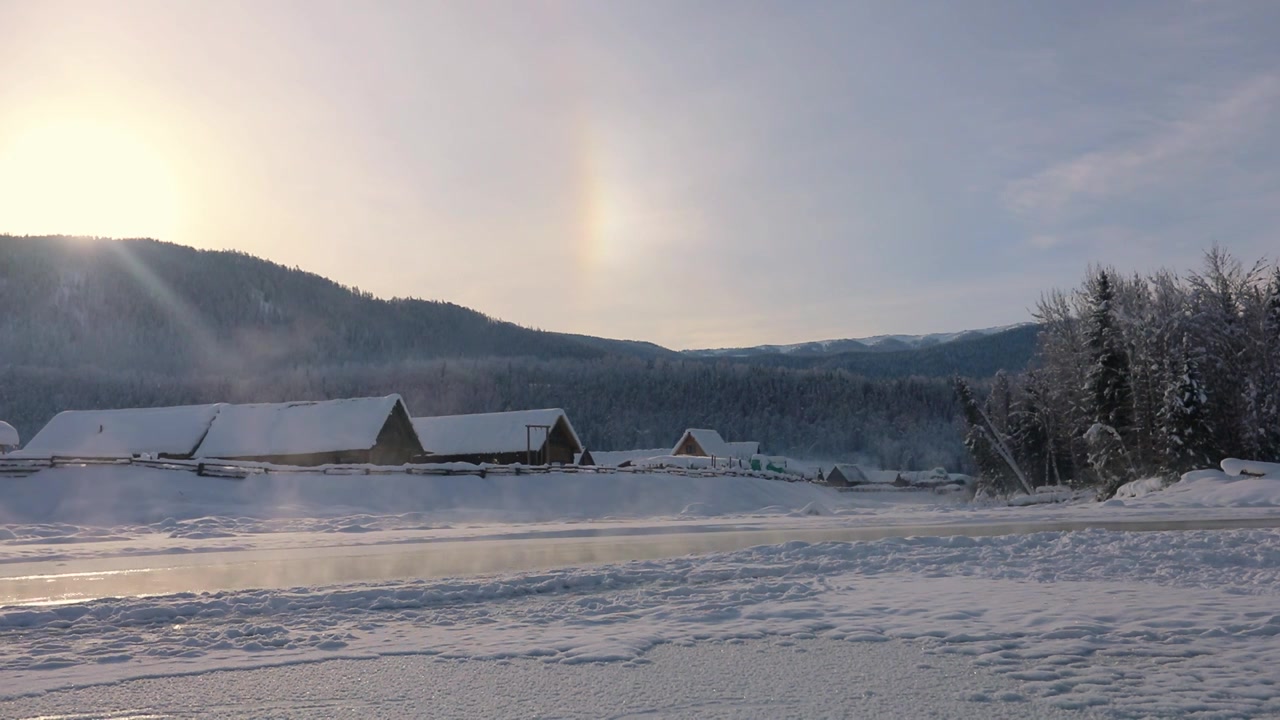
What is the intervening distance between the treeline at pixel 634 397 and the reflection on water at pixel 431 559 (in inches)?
4362

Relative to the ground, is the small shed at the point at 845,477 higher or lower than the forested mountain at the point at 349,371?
lower

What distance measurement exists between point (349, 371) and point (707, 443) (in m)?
80.5

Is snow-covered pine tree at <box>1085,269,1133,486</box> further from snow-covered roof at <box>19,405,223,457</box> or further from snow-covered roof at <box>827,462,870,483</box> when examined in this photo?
snow-covered roof at <box>827,462,870,483</box>

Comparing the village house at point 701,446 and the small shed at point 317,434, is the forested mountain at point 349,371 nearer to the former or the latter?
the village house at point 701,446

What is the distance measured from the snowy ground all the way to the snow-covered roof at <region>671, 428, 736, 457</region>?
251 feet

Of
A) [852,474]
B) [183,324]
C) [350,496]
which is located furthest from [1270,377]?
[183,324]

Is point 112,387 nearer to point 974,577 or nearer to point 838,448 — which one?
point 838,448

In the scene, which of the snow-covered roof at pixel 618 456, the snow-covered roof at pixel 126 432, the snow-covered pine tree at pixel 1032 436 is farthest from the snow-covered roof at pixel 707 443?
the snow-covered roof at pixel 126 432

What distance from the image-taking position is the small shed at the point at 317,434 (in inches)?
1860

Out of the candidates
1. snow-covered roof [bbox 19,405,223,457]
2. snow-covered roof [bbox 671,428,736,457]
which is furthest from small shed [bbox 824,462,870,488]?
snow-covered roof [bbox 19,405,223,457]

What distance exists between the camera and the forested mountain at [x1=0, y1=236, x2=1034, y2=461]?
136 metres

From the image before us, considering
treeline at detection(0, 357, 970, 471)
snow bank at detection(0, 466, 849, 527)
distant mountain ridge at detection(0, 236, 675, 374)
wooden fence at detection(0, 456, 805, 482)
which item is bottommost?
snow bank at detection(0, 466, 849, 527)

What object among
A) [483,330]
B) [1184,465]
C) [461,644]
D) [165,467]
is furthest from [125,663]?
[483,330]

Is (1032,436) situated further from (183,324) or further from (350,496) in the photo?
(183,324)
